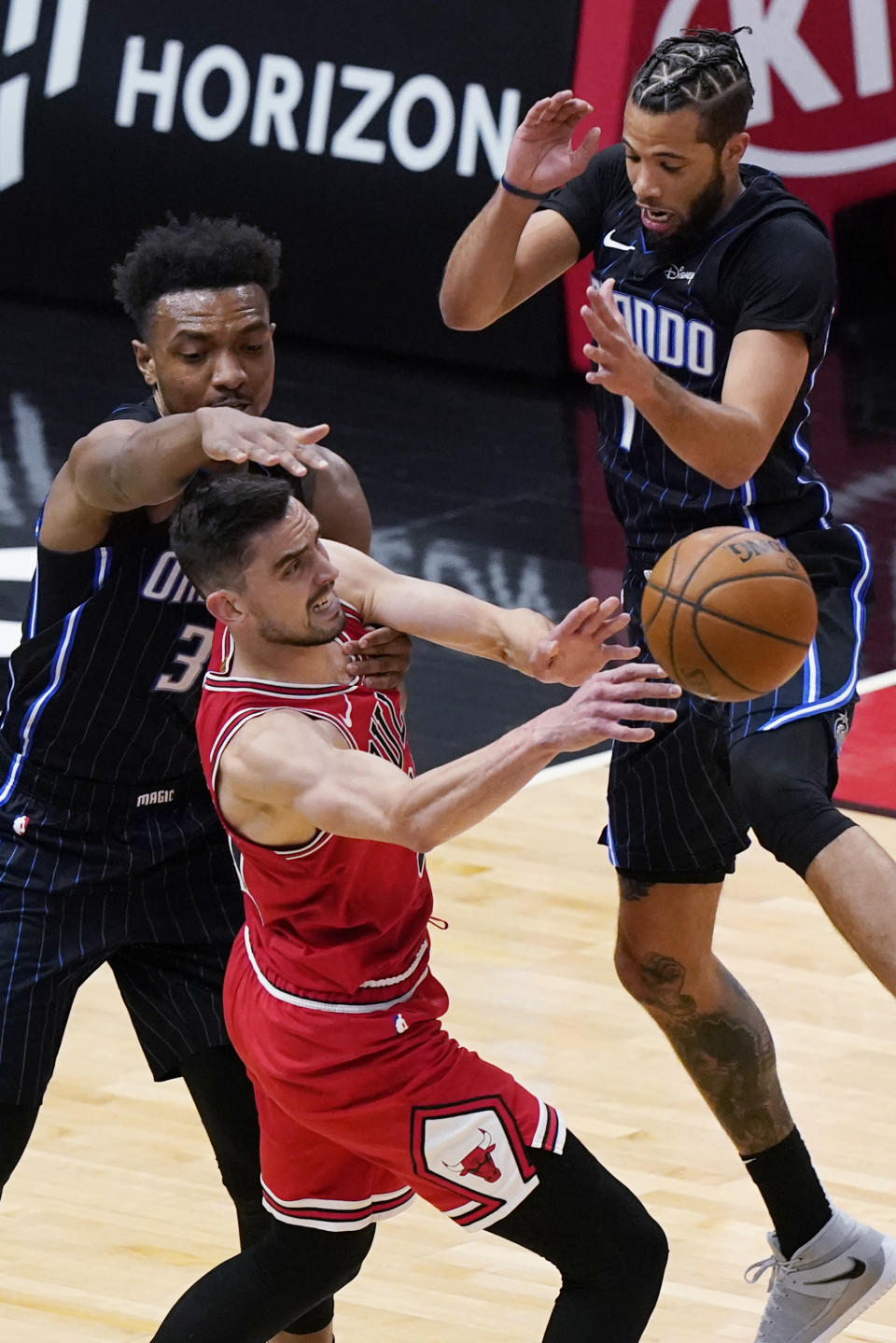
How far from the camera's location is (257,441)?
13.5 ft

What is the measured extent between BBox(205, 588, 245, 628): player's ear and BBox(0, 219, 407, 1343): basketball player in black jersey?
453 mm

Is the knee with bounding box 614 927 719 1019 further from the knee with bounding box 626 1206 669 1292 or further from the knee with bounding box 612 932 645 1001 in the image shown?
the knee with bounding box 626 1206 669 1292

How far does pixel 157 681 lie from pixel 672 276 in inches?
56.2

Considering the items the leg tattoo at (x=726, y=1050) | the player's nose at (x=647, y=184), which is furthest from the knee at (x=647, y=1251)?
the player's nose at (x=647, y=184)

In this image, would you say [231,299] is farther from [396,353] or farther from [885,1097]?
[396,353]

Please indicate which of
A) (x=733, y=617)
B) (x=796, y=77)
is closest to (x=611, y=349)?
(x=733, y=617)

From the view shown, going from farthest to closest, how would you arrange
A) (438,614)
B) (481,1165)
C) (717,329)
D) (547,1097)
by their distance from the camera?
(547,1097) → (717,329) → (438,614) → (481,1165)

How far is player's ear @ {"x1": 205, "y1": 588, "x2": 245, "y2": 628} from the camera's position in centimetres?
412

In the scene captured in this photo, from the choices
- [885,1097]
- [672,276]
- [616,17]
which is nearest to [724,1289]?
[885,1097]

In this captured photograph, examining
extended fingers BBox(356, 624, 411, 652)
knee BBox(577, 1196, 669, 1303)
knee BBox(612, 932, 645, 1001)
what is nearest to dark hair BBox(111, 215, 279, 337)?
extended fingers BBox(356, 624, 411, 652)

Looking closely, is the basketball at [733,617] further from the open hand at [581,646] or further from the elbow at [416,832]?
the elbow at [416,832]

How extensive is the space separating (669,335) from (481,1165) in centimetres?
196

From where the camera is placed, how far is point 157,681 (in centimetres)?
474

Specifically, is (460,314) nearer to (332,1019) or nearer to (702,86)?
(702,86)
